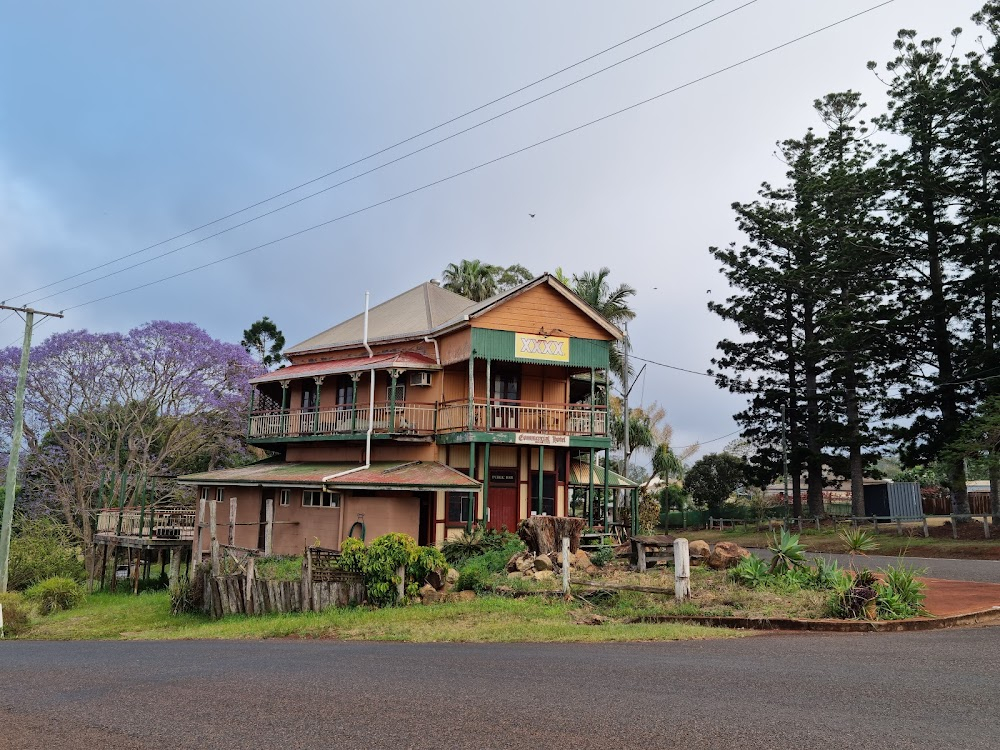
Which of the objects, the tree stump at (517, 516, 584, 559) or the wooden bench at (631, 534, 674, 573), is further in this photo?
the tree stump at (517, 516, 584, 559)

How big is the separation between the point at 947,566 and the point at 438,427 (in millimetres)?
15468

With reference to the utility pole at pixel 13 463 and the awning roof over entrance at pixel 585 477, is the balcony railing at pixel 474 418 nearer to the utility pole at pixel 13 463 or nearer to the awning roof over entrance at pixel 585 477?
the awning roof over entrance at pixel 585 477

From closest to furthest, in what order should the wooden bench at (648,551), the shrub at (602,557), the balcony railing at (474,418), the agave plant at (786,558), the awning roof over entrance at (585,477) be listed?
the agave plant at (786,558), the wooden bench at (648,551), the shrub at (602,557), the balcony railing at (474,418), the awning roof over entrance at (585,477)

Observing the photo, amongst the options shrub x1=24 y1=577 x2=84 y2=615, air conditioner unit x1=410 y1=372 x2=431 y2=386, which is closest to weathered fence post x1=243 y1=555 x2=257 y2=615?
air conditioner unit x1=410 y1=372 x2=431 y2=386

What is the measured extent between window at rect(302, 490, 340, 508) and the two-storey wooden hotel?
4 centimetres

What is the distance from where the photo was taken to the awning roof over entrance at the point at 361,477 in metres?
22.1

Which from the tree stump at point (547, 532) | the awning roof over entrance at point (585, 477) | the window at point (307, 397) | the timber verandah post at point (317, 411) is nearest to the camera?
the tree stump at point (547, 532)

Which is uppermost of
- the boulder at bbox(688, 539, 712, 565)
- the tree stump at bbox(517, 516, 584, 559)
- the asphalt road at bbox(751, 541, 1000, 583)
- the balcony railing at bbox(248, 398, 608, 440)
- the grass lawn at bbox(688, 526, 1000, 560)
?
the balcony railing at bbox(248, 398, 608, 440)

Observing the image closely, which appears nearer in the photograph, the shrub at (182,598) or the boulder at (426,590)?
the boulder at (426,590)

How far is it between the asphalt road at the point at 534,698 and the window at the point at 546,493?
48.7 ft

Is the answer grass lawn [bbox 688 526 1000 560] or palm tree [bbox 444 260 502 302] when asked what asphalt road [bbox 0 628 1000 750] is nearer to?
grass lawn [bbox 688 526 1000 560]

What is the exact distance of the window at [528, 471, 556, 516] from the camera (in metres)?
26.1

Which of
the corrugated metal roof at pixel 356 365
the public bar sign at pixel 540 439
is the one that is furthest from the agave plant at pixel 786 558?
the corrugated metal roof at pixel 356 365

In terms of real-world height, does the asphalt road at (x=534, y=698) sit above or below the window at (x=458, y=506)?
below
